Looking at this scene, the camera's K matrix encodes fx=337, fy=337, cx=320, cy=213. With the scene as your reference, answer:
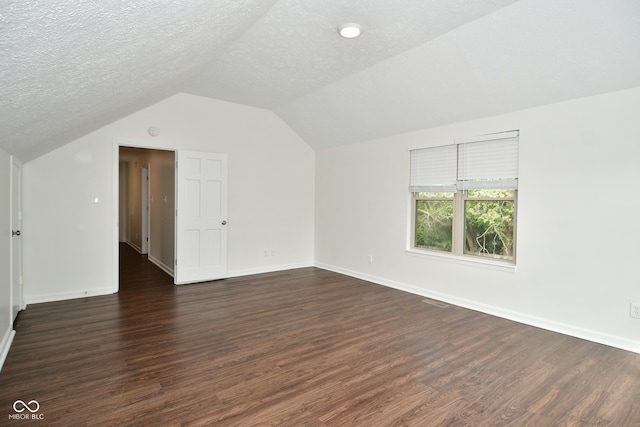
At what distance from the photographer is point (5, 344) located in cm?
279

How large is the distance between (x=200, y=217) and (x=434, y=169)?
3597 millimetres

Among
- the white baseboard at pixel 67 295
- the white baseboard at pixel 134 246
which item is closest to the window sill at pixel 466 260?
the white baseboard at pixel 67 295

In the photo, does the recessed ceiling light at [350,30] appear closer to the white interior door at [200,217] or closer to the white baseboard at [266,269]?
the white interior door at [200,217]

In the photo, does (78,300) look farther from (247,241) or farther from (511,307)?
(511,307)

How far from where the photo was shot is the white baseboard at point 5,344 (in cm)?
264

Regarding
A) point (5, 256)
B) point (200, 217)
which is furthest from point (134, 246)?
point (5, 256)

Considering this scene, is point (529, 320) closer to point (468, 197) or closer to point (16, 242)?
point (468, 197)

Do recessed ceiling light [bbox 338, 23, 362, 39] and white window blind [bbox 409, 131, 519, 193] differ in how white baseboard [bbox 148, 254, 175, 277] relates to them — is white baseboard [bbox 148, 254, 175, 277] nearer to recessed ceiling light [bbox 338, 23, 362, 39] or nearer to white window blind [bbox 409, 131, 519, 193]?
white window blind [bbox 409, 131, 519, 193]

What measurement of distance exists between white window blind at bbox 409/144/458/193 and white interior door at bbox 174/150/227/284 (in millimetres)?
3010

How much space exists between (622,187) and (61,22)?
13.4 feet

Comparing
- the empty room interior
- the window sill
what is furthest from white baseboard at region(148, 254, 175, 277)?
the window sill

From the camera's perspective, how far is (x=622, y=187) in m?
3.04

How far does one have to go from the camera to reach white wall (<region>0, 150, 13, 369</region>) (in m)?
2.74

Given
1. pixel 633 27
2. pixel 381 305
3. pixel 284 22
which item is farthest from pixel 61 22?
pixel 381 305
